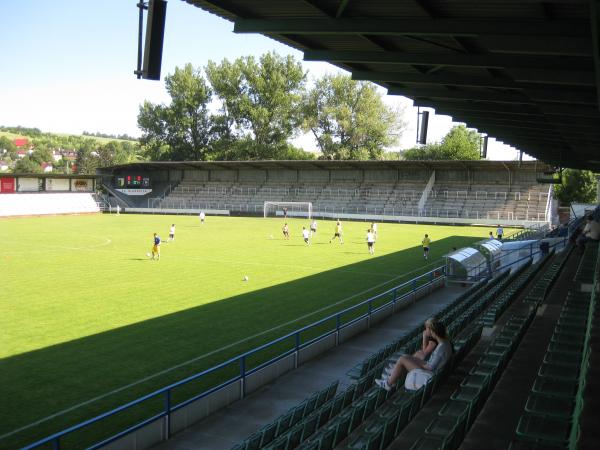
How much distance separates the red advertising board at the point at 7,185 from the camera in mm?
71000

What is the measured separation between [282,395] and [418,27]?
24.9ft

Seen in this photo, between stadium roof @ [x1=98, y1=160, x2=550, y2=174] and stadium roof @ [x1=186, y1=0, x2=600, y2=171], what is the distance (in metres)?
50.4

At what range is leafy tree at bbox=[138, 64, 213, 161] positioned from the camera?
309ft

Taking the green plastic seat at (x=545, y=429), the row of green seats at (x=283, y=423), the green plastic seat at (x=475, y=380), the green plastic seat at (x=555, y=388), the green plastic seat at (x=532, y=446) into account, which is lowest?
the row of green seats at (x=283, y=423)

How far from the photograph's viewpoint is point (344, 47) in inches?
414

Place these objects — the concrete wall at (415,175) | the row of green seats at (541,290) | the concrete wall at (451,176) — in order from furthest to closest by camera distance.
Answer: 1. the concrete wall at (415,175)
2. the concrete wall at (451,176)
3. the row of green seats at (541,290)

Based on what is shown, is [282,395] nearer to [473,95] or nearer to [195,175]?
[473,95]

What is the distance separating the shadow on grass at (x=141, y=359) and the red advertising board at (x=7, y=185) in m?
60.5

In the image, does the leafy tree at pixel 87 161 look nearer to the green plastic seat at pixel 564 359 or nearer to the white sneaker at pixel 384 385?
the white sneaker at pixel 384 385

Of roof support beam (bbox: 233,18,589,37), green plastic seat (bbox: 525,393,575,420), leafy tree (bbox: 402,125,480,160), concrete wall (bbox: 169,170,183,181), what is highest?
leafy tree (bbox: 402,125,480,160)

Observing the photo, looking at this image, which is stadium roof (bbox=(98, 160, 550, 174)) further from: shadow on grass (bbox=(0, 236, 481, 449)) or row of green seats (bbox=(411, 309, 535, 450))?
row of green seats (bbox=(411, 309, 535, 450))

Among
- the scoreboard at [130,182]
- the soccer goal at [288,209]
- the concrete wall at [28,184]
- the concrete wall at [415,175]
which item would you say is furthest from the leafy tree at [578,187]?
the concrete wall at [28,184]

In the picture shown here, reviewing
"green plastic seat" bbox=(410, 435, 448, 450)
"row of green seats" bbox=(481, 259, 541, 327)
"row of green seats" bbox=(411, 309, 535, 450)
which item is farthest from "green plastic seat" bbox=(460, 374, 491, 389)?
"row of green seats" bbox=(481, 259, 541, 327)

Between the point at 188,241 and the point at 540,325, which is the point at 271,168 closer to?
the point at 188,241
